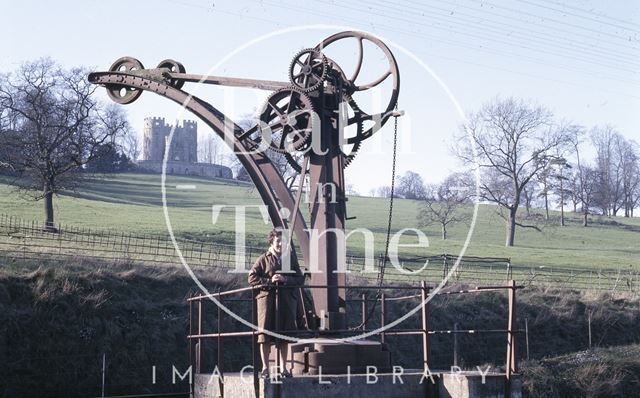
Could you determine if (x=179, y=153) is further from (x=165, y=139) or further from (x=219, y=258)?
(x=219, y=258)

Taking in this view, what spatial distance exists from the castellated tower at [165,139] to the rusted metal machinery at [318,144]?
6739cm

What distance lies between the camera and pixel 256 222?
47.9 m

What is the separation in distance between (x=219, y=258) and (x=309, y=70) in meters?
20.5

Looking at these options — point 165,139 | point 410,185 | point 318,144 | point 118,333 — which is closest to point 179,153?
point 165,139

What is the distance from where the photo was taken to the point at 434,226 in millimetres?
57312

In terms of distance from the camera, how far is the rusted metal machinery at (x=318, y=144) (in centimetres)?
1146

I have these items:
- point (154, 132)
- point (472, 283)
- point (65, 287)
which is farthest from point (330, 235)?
point (154, 132)

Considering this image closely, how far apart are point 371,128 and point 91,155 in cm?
2798

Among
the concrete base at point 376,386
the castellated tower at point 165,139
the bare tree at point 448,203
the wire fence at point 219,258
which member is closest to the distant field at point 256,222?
the bare tree at point 448,203

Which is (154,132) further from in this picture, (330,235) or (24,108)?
(330,235)

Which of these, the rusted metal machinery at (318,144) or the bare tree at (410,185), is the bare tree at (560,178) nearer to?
the bare tree at (410,185)

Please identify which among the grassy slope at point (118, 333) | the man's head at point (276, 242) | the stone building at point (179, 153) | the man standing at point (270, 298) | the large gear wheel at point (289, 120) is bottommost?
the grassy slope at point (118, 333)

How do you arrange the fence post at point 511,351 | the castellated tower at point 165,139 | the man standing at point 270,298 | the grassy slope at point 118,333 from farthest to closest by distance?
the castellated tower at point 165,139 < the grassy slope at point 118,333 < the man standing at point 270,298 < the fence post at point 511,351

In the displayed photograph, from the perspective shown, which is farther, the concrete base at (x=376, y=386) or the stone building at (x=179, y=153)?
the stone building at (x=179, y=153)
